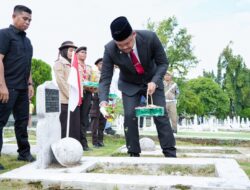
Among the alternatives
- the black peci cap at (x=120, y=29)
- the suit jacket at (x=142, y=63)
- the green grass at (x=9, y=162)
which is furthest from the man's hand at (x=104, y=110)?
the green grass at (x=9, y=162)

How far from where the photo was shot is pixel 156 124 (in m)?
5.18

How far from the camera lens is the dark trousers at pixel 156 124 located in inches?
202

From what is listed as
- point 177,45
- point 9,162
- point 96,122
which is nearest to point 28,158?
point 9,162

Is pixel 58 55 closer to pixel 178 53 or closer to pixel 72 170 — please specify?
pixel 72 170

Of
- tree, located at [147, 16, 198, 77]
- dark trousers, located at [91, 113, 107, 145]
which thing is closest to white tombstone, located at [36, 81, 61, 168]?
dark trousers, located at [91, 113, 107, 145]

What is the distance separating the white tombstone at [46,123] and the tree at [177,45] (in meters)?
32.2

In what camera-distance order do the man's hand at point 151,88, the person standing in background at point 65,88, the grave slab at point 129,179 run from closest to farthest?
1. the grave slab at point 129,179
2. the man's hand at point 151,88
3. the person standing in background at point 65,88

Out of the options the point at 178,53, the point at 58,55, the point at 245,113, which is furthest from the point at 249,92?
the point at 58,55

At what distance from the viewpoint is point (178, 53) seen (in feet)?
122

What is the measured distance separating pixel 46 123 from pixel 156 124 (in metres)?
1.49

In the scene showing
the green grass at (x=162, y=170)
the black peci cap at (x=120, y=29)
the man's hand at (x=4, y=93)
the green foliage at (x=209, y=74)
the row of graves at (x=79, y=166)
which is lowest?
the green grass at (x=162, y=170)

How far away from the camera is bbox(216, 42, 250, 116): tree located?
158 ft

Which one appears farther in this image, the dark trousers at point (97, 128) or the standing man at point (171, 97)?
the standing man at point (171, 97)

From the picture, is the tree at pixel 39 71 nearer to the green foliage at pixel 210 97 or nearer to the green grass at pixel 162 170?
the green foliage at pixel 210 97
